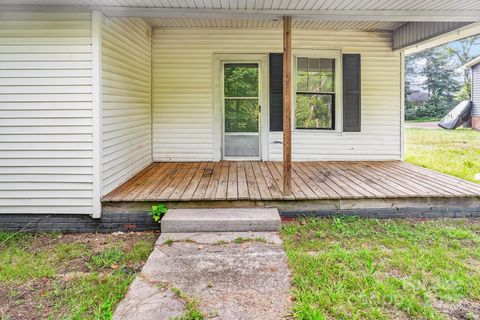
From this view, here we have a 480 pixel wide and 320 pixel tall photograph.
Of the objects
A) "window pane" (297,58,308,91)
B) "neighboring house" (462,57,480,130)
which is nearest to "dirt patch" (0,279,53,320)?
"window pane" (297,58,308,91)

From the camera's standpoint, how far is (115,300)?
2.40 meters

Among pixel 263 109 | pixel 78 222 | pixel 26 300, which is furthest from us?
pixel 263 109

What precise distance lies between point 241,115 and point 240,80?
25.5 inches

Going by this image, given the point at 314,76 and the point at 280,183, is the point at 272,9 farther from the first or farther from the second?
the point at 314,76

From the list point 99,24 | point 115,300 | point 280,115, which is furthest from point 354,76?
point 115,300

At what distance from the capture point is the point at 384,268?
2799mm

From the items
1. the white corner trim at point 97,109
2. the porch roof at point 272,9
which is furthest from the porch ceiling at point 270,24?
the white corner trim at point 97,109

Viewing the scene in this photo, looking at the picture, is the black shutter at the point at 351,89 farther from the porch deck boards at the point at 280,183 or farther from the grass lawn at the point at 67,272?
the grass lawn at the point at 67,272

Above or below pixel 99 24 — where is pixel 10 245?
below

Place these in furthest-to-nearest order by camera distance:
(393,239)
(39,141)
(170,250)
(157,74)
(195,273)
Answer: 1. (157,74)
2. (39,141)
3. (393,239)
4. (170,250)
5. (195,273)

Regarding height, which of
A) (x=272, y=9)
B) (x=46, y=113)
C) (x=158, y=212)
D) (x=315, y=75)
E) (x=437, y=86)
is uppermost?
(x=437, y=86)

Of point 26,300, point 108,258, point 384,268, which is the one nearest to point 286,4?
point 384,268

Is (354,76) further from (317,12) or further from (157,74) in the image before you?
(157,74)

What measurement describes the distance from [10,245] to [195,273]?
2073 millimetres
